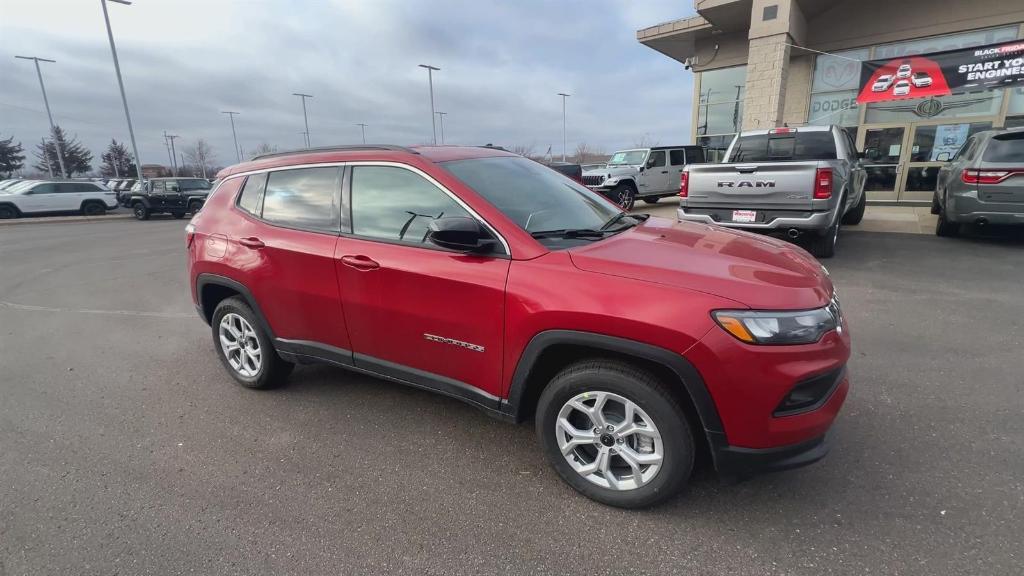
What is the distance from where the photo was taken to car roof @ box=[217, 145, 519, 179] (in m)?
3.05

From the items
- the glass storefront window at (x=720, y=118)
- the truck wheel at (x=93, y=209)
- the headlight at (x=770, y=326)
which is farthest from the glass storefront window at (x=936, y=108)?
the truck wheel at (x=93, y=209)

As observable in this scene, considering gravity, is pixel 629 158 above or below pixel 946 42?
below

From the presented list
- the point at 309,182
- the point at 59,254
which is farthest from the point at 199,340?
the point at 59,254

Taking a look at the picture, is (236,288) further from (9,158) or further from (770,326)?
(9,158)

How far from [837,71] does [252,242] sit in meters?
16.0

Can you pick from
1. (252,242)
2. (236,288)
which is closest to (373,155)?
(252,242)

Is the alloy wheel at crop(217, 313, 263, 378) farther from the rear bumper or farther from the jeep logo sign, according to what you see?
the rear bumper

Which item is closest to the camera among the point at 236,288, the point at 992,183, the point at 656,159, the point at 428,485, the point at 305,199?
the point at 428,485

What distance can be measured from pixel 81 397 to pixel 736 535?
4538 millimetres

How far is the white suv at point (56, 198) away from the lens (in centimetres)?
2191

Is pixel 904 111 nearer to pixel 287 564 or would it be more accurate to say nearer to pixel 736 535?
pixel 736 535

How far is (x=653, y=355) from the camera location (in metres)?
2.18

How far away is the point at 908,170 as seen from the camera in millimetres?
13594

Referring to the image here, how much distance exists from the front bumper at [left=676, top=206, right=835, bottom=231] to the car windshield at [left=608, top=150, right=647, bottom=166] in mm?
9043
